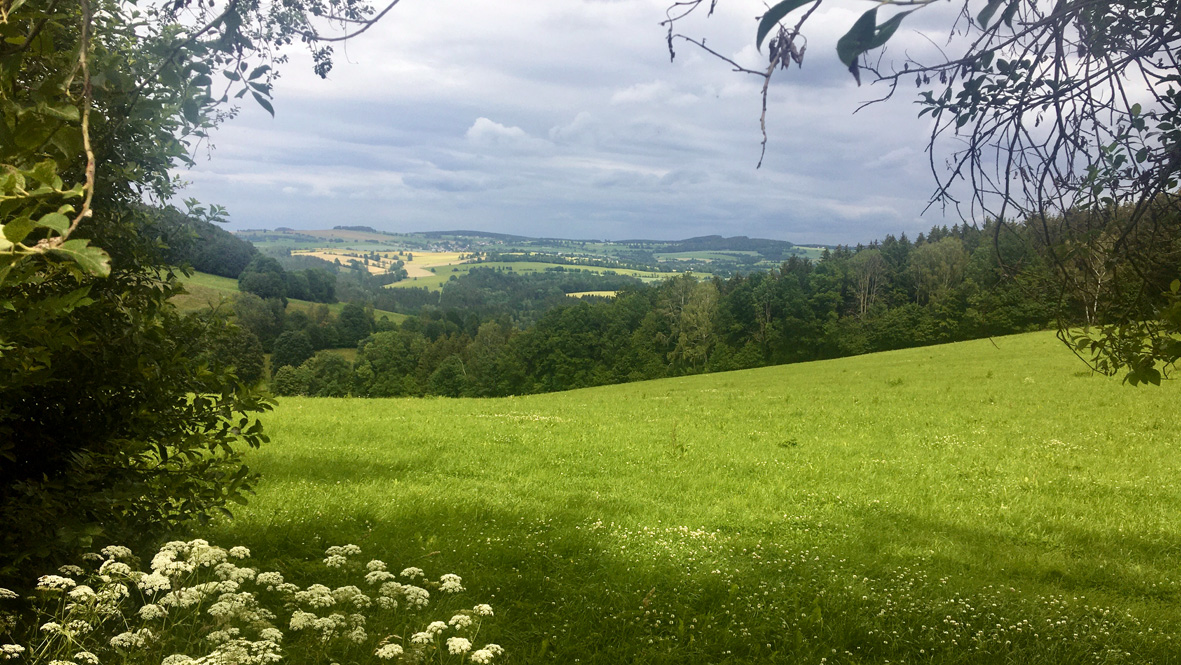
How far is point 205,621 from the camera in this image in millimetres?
4789

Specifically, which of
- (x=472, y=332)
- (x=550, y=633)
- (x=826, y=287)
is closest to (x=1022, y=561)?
(x=550, y=633)

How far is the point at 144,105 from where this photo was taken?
4.70 m

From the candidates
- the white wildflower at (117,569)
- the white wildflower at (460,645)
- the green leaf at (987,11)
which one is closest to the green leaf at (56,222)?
the green leaf at (987,11)

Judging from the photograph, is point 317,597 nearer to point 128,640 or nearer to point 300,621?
point 300,621

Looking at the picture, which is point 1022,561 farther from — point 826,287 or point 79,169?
point 826,287

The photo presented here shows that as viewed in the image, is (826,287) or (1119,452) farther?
(826,287)

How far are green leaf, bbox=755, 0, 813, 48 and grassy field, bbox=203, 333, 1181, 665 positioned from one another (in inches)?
193

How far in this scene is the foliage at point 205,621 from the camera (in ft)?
12.0

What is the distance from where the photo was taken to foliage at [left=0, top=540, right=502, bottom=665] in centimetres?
364

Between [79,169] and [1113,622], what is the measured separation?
928 cm

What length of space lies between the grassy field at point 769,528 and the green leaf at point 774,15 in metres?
4.90

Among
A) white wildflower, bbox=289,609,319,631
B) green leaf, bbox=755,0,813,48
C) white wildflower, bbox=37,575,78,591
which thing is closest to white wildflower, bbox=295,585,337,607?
white wildflower, bbox=289,609,319,631

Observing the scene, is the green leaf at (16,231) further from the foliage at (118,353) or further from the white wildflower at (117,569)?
A: the white wildflower at (117,569)

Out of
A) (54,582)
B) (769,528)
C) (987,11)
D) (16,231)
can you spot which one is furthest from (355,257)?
(16,231)
